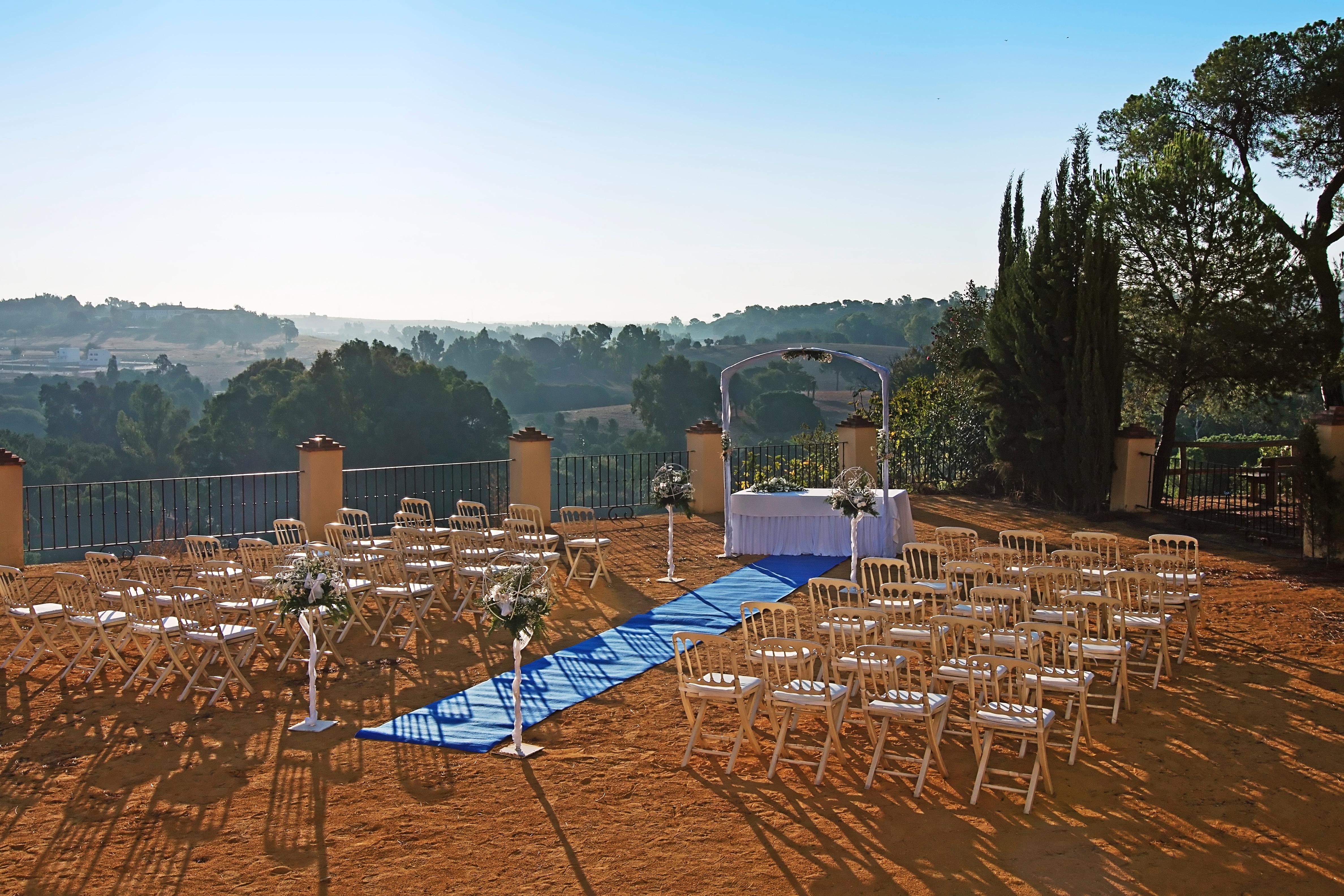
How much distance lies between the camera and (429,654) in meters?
9.34

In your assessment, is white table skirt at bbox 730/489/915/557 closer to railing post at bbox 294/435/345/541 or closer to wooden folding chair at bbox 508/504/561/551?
wooden folding chair at bbox 508/504/561/551

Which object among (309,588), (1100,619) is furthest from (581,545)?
(1100,619)

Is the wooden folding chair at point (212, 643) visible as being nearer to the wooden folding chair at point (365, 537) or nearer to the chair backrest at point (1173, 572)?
the wooden folding chair at point (365, 537)

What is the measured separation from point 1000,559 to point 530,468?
8.44 m

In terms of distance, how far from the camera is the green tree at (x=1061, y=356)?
18.0 meters

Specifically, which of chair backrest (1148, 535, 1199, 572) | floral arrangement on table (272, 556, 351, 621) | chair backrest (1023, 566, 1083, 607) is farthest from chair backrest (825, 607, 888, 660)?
floral arrangement on table (272, 556, 351, 621)

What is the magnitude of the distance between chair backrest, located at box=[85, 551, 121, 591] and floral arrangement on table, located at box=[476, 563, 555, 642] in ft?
12.5

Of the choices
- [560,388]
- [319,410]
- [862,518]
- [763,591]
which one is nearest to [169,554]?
[763,591]

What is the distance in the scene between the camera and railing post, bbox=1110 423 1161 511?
59.2 ft

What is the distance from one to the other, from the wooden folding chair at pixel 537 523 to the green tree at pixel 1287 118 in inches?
516

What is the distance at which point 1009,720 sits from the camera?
5.97m

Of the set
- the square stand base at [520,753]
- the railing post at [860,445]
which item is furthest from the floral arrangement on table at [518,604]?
the railing post at [860,445]

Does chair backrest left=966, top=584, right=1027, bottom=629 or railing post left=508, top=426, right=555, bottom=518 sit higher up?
railing post left=508, top=426, right=555, bottom=518

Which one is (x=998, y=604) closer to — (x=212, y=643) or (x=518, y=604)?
(x=518, y=604)
